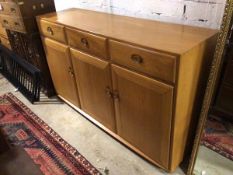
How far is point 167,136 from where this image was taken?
1254mm

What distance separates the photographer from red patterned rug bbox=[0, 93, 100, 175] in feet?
5.12

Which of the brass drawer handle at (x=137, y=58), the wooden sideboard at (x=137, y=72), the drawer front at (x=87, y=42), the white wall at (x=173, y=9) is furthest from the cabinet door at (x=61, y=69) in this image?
the brass drawer handle at (x=137, y=58)

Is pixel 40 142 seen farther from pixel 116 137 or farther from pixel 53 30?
pixel 53 30

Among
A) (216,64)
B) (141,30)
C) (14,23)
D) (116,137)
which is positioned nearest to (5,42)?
(14,23)

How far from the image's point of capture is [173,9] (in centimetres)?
140

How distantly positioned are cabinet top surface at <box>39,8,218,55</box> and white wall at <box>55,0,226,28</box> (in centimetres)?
7

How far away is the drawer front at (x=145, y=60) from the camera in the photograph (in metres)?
1.03

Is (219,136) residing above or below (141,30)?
below

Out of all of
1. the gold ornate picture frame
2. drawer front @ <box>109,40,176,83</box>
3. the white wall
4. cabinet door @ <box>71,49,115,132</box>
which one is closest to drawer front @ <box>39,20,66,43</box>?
cabinet door @ <box>71,49,115,132</box>

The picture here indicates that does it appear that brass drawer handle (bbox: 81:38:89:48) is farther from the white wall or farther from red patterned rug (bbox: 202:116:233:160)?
red patterned rug (bbox: 202:116:233:160)

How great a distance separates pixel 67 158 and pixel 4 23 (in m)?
1.51

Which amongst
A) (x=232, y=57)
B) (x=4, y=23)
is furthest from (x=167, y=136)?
(x=4, y=23)

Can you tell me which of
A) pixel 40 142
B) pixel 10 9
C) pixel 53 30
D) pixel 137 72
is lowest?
pixel 40 142

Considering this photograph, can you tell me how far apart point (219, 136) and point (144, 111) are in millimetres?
488
